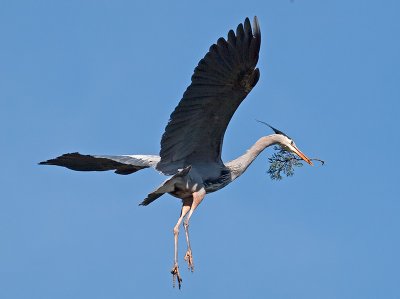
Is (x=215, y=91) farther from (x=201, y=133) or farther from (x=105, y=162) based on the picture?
(x=105, y=162)

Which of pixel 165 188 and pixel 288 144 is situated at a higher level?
pixel 288 144

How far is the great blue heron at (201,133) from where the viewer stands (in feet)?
52.7

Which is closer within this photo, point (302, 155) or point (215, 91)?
point (215, 91)

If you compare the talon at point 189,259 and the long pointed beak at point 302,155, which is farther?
the long pointed beak at point 302,155

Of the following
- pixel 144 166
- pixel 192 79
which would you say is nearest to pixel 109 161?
pixel 144 166

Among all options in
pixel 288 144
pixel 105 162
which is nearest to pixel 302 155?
pixel 288 144

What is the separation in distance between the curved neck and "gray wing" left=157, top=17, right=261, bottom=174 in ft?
2.51

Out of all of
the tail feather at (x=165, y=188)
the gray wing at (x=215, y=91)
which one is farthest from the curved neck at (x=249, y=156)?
the tail feather at (x=165, y=188)

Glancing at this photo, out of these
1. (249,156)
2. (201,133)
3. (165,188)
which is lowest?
(165,188)

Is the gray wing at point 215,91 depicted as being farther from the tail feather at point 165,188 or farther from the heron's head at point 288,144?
Answer: the heron's head at point 288,144

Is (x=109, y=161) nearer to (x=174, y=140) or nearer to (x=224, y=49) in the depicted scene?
(x=174, y=140)

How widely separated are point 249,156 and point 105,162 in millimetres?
1983

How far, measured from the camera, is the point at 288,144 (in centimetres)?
1761

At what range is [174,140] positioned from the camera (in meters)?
16.4
